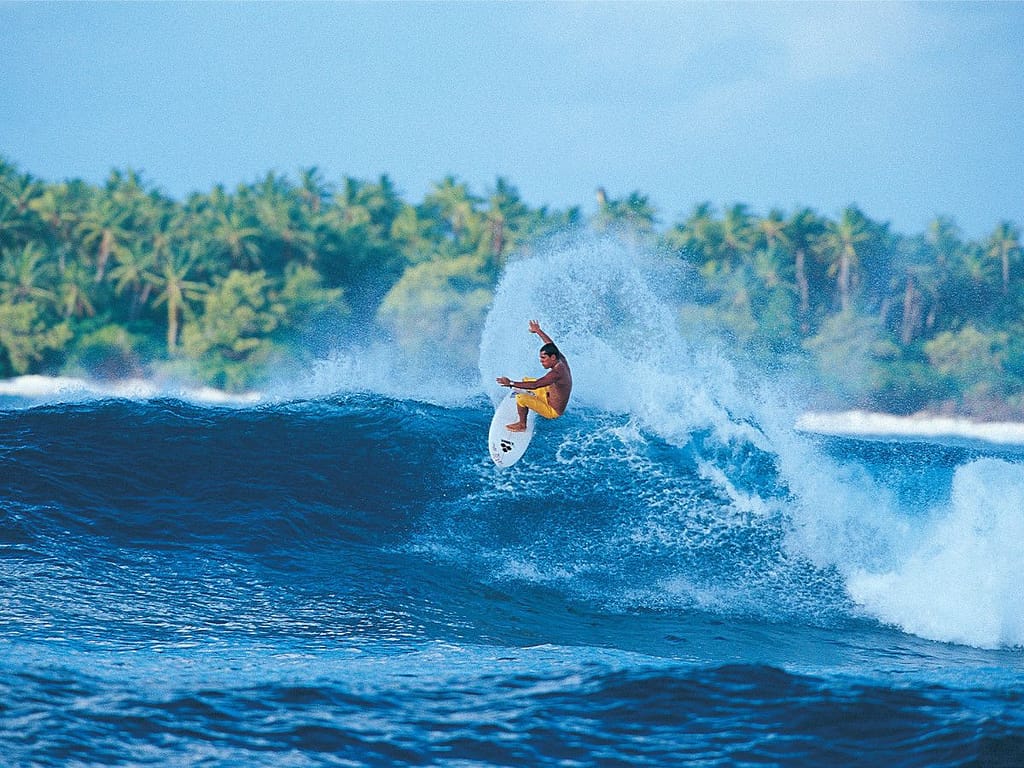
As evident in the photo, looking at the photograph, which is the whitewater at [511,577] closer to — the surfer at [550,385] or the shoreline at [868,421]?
the surfer at [550,385]

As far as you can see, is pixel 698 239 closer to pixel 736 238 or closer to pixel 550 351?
pixel 736 238

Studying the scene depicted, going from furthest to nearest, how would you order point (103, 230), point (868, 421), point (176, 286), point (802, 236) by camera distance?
point (802, 236) < point (868, 421) < point (103, 230) < point (176, 286)

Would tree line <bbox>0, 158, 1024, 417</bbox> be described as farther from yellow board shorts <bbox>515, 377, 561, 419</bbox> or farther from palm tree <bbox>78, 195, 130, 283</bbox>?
yellow board shorts <bbox>515, 377, 561, 419</bbox>

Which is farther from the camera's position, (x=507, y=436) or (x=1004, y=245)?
(x=1004, y=245)

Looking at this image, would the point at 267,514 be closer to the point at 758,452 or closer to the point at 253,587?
the point at 253,587

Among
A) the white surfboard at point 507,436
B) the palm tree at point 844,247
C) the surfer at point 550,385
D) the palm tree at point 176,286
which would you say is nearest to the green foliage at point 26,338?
the palm tree at point 176,286

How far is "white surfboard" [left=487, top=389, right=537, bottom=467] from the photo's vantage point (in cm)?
1122

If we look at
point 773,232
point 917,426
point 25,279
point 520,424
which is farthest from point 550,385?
point 773,232

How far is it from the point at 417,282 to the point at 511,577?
59.4 meters

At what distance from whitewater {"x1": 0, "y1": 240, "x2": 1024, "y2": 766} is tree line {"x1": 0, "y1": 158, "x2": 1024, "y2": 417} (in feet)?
172

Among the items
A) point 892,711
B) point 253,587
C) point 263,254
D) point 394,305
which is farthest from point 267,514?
point 263,254

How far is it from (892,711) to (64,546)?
760 centimetres

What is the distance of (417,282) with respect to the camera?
6969 cm

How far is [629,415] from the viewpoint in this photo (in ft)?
48.3
